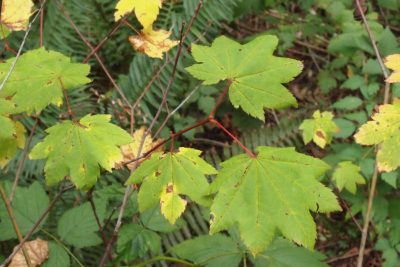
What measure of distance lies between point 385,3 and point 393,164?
1.66m

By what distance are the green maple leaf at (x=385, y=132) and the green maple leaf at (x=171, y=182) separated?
0.51 metres

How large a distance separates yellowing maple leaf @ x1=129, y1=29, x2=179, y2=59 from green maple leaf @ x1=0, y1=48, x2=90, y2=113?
0.33 m

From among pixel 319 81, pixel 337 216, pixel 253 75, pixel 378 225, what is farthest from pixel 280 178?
pixel 319 81

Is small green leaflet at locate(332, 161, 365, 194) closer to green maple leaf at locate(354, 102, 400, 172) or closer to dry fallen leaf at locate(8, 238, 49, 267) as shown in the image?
green maple leaf at locate(354, 102, 400, 172)

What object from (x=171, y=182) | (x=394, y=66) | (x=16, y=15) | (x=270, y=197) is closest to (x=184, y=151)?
(x=171, y=182)

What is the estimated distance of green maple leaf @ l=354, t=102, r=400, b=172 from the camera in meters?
1.32

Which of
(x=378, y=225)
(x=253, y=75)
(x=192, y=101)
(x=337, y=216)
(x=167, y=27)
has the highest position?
(x=253, y=75)

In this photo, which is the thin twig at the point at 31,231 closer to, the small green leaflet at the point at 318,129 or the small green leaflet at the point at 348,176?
the small green leaflet at the point at 318,129

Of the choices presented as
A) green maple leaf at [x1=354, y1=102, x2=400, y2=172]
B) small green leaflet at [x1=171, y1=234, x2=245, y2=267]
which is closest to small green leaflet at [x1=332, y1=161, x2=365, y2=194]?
small green leaflet at [x1=171, y1=234, x2=245, y2=267]

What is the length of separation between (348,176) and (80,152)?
153 cm

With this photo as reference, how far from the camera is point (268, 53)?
1.33m

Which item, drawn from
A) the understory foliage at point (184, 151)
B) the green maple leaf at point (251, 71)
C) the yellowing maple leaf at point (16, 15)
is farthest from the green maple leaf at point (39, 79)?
the green maple leaf at point (251, 71)

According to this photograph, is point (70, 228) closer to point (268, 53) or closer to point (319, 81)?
point (268, 53)

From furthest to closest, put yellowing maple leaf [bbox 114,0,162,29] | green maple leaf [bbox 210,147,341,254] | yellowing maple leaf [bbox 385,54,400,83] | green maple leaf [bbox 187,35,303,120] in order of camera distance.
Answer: yellowing maple leaf [bbox 114,0,162,29]
yellowing maple leaf [bbox 385,54,400,83]
green maple leaf [bbox 187,35,303,120]
green maple leaf [bbox 210,147,341,254]
